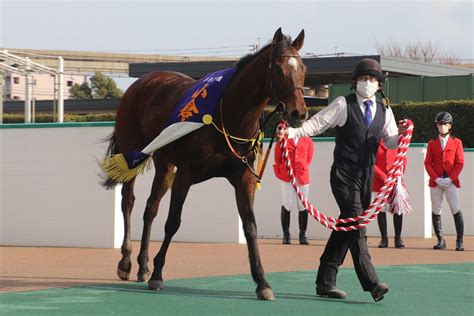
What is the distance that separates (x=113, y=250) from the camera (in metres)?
13.4

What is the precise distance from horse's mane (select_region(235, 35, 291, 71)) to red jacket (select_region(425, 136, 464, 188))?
6.33 meters

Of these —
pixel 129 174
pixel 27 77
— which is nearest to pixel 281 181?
pixel 129 174

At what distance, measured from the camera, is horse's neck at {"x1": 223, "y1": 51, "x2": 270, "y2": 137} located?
28.1 ft

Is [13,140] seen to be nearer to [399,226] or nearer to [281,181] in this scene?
[281,181]

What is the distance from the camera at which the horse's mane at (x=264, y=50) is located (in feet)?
26.9

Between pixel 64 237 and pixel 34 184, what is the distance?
969 mm

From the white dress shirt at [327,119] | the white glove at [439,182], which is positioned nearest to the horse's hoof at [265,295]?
the white dress shirt at [327,119]

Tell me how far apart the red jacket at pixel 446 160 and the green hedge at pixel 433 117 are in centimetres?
921

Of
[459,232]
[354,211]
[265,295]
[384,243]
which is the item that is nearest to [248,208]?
[265,295]

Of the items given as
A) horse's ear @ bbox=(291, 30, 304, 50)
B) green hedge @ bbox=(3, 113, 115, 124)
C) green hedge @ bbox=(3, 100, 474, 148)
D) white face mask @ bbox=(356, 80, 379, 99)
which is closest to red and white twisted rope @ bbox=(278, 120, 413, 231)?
white face mask @ bbox=(356, 80, 379, 99)

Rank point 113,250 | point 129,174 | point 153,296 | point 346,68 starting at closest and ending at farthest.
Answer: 1. point 153,296
2. point 129,174
3. point 113,250
4. point 346,68

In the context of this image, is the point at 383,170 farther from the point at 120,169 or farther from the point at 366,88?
the point at 366,88

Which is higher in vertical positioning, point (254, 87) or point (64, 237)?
point (254, 87)

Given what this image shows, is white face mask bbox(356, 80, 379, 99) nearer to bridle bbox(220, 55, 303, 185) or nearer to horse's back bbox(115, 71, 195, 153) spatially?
bridle bbox(220, 55, 303, 185)
